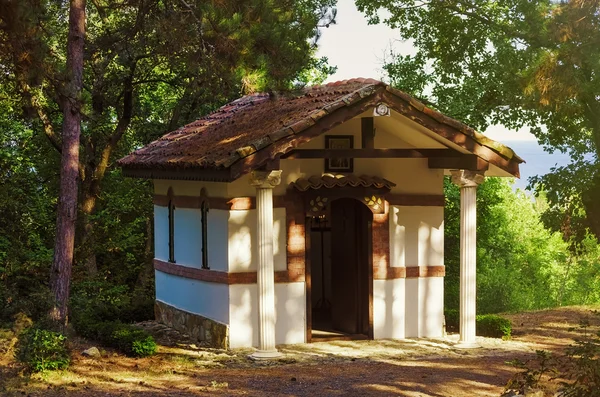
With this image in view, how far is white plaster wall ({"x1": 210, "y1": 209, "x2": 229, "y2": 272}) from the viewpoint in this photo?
15.1 meters

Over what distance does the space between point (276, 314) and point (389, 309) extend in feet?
6.54

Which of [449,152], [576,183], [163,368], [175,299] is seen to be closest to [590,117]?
[576,183]

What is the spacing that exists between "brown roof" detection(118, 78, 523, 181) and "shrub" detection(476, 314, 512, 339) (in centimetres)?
300

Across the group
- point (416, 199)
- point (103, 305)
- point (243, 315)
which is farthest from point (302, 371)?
point (103, 305)

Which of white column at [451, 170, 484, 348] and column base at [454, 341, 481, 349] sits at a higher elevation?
white column at [451, 170, 484, 348]

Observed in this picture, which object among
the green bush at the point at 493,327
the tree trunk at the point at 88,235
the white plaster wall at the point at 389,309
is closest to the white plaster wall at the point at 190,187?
the white plaster wall at the point at 389,309

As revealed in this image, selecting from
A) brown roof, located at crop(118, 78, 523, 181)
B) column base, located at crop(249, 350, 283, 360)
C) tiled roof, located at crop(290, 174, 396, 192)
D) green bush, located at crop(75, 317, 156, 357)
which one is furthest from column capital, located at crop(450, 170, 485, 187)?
green bush, located at crop(75, 317, 156, 357)

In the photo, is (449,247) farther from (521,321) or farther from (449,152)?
(449,152)

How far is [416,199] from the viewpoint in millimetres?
A: 16031

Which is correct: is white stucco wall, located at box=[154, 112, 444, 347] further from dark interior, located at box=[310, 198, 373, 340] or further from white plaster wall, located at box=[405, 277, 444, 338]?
dark interior, located at box=[310, 198, 373, 340]

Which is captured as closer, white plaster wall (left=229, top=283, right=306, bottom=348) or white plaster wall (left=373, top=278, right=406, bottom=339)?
white plaster wall (left=229, top=283, right=306, bottom=348)

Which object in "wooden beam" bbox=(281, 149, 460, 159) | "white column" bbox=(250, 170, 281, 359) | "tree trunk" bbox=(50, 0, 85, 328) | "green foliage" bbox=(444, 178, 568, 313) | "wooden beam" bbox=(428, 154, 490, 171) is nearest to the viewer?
"white column" bbox=(250, 170, 281, 359)

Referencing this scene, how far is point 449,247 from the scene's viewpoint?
27250 mm

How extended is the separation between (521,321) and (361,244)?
4936 millimetres
